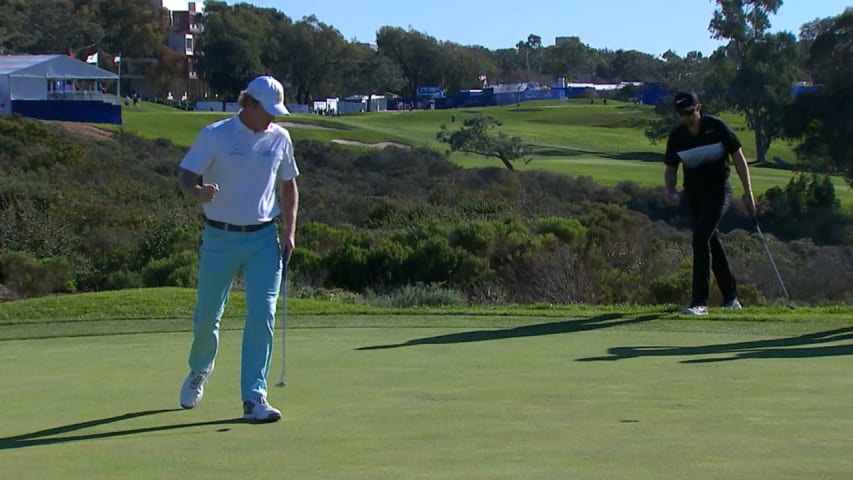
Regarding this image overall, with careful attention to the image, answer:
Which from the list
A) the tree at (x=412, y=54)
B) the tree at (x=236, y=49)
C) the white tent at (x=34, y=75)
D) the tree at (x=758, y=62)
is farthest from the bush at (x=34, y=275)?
the tree at (x=412, y=54)

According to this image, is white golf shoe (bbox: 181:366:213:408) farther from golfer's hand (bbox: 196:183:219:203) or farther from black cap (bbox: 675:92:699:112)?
black cap (bbox: 675:92:699:112)

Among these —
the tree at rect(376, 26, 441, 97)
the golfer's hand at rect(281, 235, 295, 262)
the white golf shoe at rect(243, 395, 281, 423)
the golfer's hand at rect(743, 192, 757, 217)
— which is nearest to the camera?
the white golf shoe at rect(243, 395, 281, 423)

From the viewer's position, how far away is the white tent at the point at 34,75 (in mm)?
66750

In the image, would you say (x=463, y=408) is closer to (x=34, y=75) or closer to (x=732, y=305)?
(x=732, y=305)

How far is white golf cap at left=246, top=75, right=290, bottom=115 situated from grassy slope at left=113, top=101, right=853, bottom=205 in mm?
48184

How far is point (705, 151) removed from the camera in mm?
10680

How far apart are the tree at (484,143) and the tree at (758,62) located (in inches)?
744

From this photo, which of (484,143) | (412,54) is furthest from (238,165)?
(412,54)

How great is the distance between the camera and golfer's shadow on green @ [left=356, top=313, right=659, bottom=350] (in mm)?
9422

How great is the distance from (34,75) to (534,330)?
62.9m

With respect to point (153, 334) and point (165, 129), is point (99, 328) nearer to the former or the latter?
point (153, 334)

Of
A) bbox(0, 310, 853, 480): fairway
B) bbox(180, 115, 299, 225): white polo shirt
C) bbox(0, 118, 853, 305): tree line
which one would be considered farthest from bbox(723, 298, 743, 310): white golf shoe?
bbox(180, 115, 299, 225): white polo shirt

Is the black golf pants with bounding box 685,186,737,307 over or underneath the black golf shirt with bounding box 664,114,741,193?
underneath

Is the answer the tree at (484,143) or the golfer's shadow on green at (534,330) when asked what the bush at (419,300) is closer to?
the golfer's shadow on green at (534,330)
